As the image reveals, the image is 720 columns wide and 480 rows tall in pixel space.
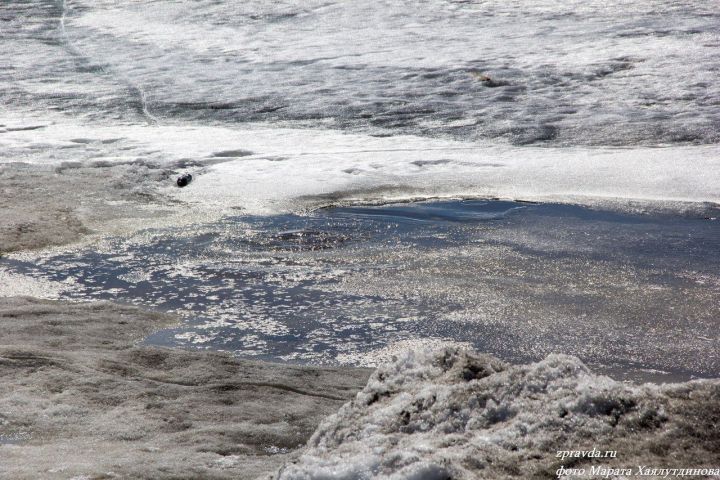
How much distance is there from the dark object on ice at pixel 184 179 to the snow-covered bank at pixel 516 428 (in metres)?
4.41

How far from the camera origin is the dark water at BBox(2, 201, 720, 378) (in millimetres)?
3740

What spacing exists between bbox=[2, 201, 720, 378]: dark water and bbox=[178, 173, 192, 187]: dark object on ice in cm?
100

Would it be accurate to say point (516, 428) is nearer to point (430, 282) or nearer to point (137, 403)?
point (137, 403)

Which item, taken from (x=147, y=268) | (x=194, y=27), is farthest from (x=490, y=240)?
(x=194, y=27)

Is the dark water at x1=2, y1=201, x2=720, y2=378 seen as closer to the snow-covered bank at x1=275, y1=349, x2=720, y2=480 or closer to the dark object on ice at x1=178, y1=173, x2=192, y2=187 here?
the dark object on ice at x1=178, y1=173, x2=192, y2=187

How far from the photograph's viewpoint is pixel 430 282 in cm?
442

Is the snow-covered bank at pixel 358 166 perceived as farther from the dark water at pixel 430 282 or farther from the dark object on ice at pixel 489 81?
the dark object on ice at pixel 489 81

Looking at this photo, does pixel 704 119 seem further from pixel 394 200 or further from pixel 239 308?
pixel 239 308

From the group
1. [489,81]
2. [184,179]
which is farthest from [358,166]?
[489,81]

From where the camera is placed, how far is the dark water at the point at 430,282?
12.3 feet

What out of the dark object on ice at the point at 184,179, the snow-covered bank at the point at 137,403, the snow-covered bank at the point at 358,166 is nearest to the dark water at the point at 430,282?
the snow-covered bank at the point at 137,403

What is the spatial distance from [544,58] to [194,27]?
5.68 meters

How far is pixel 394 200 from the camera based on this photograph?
5918 mm

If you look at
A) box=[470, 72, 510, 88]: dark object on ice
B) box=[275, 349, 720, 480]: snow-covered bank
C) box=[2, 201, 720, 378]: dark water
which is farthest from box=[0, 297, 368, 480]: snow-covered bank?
box=[470, 72, 510, 88]: dark object on ice
